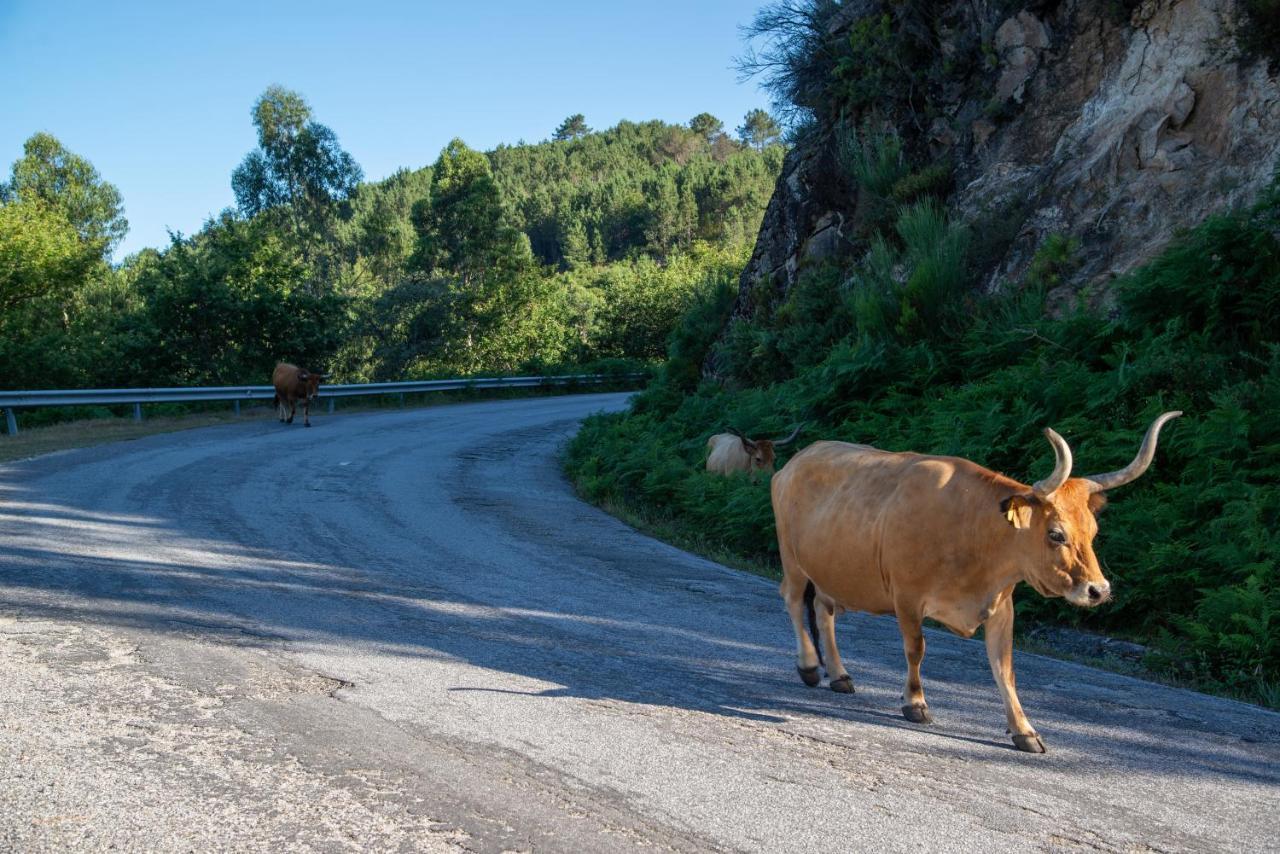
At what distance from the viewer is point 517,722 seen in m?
5.89

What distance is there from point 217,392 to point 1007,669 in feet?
79.6

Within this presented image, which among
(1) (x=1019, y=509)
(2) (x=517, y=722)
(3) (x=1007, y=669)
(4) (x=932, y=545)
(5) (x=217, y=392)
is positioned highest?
(1) (x=1019, y=509)

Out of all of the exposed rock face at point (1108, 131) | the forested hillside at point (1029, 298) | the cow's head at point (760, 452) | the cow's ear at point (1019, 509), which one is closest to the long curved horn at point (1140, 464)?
the cow's ear at point (1019, 509)

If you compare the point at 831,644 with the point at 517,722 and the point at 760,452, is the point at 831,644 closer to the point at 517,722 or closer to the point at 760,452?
the point at 517,722

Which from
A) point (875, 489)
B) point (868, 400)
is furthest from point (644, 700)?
point (868, 400)

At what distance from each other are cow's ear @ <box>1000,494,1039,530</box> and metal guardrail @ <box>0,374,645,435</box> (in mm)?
20609

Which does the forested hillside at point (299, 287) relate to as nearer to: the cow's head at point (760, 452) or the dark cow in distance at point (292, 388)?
the dark cow in distance at point (292, 388)

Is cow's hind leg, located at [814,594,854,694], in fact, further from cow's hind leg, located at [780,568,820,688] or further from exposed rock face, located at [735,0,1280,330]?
exposed rock face, located at [735,0,1280,330]

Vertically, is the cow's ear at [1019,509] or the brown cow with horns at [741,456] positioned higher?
the cow's ear at [1019,509]

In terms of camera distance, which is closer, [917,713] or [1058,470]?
[1058,470]

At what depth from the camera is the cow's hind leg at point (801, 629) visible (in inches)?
268

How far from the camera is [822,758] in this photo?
548 centimetres

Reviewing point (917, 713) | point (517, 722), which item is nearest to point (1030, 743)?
point (917, 713)

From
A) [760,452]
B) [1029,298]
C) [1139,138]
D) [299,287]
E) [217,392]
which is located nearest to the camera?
[1029,298]
